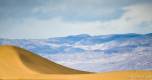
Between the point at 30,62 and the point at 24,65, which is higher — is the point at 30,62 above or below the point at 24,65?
above

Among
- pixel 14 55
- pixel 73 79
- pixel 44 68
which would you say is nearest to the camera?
pixel 73 79

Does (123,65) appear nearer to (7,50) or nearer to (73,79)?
(7,50)

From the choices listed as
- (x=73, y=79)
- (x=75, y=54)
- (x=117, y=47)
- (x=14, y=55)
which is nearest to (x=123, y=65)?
(x=117, y=47)

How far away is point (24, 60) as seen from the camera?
41094mm

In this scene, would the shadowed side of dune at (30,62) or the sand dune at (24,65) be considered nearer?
the sand dune at (24,65)

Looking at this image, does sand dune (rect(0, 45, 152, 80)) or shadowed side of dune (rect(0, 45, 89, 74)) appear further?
shadowed side of dune (rect(0, 45, 89, 74))

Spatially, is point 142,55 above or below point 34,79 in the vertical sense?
above

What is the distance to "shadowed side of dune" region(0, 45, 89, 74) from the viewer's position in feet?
127

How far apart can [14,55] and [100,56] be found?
1415cm

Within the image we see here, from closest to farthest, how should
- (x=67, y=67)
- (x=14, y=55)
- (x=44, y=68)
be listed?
(x=14, y=55)
(x=44, y=68)
(x=67, y=67)

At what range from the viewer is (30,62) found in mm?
42188

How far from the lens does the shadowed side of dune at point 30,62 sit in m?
38.8

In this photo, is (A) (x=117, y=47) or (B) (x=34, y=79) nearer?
(B) (x=34, y=79)

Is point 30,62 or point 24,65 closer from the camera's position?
point 24,65
